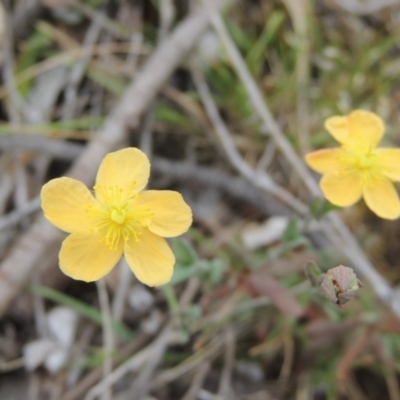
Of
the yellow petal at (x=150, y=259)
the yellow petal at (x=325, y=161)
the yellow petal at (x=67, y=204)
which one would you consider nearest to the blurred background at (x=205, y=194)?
the yellow petal at (x=325, y=161)

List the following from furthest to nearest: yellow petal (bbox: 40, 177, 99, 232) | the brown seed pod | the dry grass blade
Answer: the dry grass blade, yellow petal (bbox: 40, 177, 99, 232), the brown seed pod

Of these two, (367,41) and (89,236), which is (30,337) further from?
(367,41)

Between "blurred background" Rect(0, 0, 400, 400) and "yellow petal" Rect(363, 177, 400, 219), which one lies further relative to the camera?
"blurred background" Rect(0, 0, 400, 400)

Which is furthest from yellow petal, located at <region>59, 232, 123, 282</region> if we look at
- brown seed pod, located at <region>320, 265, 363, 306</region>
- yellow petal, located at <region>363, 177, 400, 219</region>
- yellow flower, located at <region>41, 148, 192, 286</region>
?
yellow petal, located at <region>363, 177, 400, 219</region>

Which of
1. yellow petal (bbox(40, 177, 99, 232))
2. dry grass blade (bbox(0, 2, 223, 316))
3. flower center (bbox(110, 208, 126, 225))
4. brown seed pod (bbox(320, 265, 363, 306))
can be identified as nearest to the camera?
brown seed pod (bbox(320, 265, 363, 306))

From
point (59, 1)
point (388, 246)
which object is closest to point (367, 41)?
point (388, 246)

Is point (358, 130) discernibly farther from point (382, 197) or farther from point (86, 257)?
point (86, 257)

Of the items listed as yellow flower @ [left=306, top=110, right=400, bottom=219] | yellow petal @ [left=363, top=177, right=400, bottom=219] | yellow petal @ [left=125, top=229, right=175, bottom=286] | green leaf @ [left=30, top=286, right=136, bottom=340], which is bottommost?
green leaf @ [left=30, top=286, right=136, bottom=340]

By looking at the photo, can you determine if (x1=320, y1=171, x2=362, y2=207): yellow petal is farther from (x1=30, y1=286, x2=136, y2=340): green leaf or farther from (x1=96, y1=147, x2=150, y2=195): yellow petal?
(x1=30, y1=286, x2=136, y2=340): green leaf

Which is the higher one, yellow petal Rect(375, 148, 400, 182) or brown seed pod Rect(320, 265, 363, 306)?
yellow petal Rect(375, 148, 400, 182)
